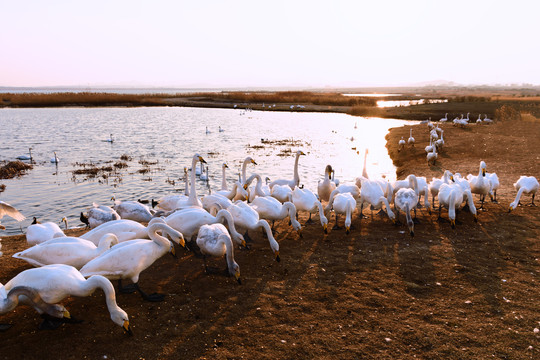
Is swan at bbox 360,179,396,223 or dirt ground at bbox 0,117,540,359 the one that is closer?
dirt ground at bbox 0,117,540,359

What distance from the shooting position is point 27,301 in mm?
5438

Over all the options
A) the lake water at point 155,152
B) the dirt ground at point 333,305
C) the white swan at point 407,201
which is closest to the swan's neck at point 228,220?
the dirt ground at point 333,305

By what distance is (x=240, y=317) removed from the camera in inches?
241

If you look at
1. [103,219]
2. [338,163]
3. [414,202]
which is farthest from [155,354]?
[338,163]

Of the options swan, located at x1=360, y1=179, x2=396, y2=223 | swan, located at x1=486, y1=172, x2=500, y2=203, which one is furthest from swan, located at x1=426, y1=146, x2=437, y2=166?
swan, located at x1=360, y1=179, x2=396, y2=223

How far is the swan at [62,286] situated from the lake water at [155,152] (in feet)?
29.0

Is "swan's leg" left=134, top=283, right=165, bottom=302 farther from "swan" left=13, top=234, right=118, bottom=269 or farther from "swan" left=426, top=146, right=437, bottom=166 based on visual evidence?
"swan" left=426, top=146, right=437, bottom=166

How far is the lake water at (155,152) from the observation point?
57.3 ft

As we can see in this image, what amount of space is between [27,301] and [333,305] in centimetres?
506

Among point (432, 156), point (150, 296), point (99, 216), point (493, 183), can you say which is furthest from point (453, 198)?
point (432, 156)

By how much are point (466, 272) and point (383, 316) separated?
275 cm

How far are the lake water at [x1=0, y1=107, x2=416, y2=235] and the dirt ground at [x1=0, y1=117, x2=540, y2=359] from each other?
321 inches

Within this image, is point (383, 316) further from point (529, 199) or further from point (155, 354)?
point (529, 199)

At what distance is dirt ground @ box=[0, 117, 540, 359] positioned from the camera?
5.39m
